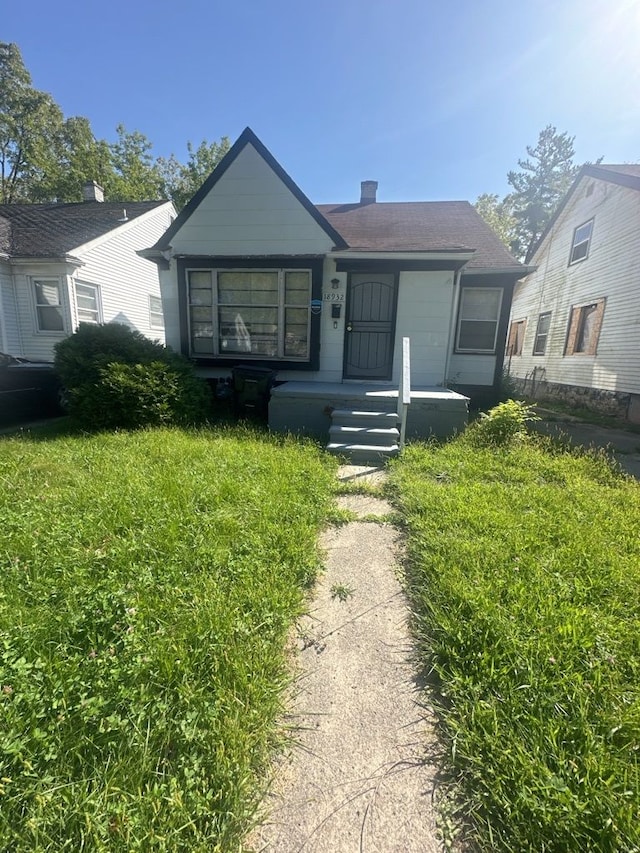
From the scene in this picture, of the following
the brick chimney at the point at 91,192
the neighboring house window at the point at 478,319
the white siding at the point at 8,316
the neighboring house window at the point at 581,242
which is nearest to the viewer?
the neighboring house window at the point at 478,319

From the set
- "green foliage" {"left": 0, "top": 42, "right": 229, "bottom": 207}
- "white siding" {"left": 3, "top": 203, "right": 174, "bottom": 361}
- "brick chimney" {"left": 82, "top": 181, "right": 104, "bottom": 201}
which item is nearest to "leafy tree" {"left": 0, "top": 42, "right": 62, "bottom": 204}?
"green foliage" {"left": 0, "top": 42, "right": 229, "bottom": 207}

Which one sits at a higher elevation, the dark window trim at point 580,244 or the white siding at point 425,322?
the dark window trim at point 580,244

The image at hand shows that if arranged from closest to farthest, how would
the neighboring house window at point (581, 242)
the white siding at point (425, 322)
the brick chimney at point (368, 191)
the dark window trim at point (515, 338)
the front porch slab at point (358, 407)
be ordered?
1. the front porch slab at point (358, 407)
2. the white siding at point (425, 322)
3. the brick chimney at point (368, 191)
4. the neighboring house window at point (581, 242)
5. the dark window trim at point (515, 338)

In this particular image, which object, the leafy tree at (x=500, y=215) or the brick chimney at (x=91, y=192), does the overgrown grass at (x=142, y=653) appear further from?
the leafy tree at (x=500, y=215)

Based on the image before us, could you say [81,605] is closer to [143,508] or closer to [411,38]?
[143,508]

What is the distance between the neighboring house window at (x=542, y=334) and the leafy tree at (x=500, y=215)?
17317 mm

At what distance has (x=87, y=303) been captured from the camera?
11.7 m

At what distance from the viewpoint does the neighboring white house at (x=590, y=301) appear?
9547 mm

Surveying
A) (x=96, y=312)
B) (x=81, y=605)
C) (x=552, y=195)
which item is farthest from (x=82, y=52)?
(x=552, y=195)

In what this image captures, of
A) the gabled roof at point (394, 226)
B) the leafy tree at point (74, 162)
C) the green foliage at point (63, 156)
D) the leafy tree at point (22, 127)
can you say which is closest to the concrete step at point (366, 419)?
the gabled roof at point (394, 226)

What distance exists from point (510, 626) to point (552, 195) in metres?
33.8

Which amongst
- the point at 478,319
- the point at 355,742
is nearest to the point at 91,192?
the point at 478,319

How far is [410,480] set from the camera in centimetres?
408

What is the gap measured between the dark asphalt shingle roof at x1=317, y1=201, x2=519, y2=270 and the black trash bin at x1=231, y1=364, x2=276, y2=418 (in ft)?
10.0
